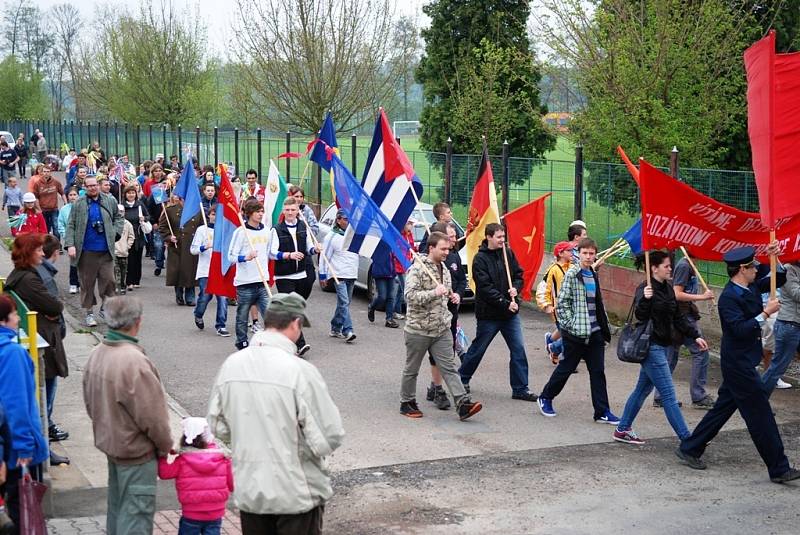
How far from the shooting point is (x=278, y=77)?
31.8m

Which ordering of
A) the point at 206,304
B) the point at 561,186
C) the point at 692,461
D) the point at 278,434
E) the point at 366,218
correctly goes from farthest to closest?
the point at 561,186 → the point at 206,304 → the point at 366,218 → the point at 692,461 → the point at 278,434

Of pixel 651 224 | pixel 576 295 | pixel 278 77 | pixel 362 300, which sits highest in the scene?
pixel 278 77

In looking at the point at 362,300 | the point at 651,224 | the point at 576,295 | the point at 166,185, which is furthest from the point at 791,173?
the point at 166,185

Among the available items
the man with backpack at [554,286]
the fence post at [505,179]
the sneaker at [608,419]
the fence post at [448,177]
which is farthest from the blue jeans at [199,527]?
the fence post at [448,177]

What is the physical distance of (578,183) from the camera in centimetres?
1750

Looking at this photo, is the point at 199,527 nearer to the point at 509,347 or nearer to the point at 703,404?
the point at 509,347

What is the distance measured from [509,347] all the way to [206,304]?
5.33m

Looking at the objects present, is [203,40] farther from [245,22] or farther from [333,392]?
[333,392]

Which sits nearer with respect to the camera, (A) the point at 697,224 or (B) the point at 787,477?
(B) the point at 787,477

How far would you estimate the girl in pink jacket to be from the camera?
6.48 m

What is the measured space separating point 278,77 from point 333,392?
21254 millimetres

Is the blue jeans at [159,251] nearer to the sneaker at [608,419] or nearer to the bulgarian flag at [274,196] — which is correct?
the bulgarian flag at [274,196]

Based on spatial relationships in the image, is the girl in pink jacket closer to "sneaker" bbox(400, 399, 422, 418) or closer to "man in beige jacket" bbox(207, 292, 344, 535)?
"man in beige jacket" bbox(207, 292, 344, 535)

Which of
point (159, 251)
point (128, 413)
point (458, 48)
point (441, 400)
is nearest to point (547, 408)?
point (441, 400)
